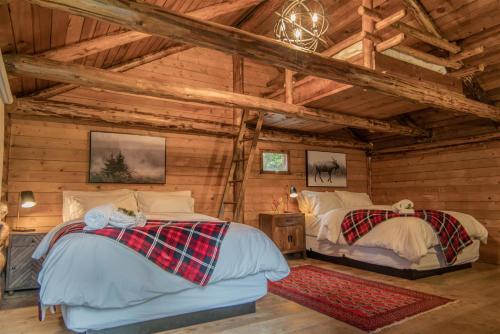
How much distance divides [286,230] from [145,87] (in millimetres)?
2858

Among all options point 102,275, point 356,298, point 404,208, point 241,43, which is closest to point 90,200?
point 102,275

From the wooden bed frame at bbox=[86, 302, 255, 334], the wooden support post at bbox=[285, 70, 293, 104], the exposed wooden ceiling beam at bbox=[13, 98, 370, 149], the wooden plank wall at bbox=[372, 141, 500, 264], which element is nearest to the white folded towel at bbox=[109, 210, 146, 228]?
the wooden bed frame at bbox=[86, 302, 255, 334]

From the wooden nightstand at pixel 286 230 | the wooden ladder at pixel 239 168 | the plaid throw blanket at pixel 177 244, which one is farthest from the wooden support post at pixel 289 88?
the plaid throw blanket at pixel 177 244

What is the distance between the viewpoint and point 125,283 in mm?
2223

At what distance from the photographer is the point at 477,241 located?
14.7 ft

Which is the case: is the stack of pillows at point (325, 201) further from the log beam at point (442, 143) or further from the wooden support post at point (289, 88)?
the wooden support post at point (289, 88)

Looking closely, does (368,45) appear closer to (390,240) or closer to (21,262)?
(390,240)

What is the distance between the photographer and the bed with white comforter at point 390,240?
12.3 ft

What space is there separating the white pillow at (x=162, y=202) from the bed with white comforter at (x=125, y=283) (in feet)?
5.64

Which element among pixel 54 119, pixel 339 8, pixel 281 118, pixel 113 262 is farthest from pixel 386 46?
pixel 54 119

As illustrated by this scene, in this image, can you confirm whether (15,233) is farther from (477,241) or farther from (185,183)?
(477,241)

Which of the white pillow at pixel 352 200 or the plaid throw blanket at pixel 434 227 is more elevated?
the white pillow at pixel 352 200

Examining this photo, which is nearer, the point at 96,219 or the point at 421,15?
the point at 96,219

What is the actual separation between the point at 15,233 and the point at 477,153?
6.01 metres
